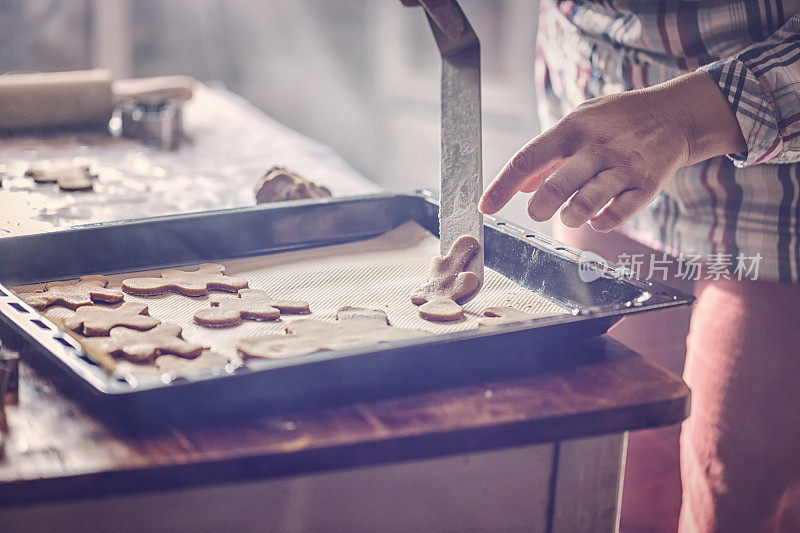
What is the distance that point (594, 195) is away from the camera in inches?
35.5

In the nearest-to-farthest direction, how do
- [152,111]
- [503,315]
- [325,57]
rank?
[503,315] < [152,111] < [325,57]

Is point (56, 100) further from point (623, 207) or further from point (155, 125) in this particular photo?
point (623, 207)

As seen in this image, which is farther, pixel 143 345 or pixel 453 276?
pixel 453 276

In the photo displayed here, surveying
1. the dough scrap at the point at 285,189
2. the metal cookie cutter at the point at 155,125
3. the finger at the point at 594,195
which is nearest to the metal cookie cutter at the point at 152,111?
the metal cookie cutter at the point at 155,125

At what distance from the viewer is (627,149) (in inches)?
35.6

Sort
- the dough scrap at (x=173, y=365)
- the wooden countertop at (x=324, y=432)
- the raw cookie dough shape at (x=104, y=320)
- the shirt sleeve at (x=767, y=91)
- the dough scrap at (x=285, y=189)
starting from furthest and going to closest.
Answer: the dough scrap at (x=285, y=189) → the shirt sleeve at (x=767, y=91) → the raw cookie dough shape at (x=104, y=320) → the dough scrap at (x=173, y=365) → the wooden countertop at (x=324, y=432)

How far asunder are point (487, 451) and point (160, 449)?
11.2 inches

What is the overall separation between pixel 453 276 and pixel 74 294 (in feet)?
1.51

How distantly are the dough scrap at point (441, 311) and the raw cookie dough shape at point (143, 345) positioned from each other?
0.88 feet

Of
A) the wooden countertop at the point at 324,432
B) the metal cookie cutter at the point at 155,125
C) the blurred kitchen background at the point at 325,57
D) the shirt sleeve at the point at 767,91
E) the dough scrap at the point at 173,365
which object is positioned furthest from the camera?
the blurred kitchen background at the point at 325,57

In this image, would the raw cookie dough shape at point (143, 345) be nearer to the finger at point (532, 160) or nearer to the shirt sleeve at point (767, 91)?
the finger at point (532, 160)

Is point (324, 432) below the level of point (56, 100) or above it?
below

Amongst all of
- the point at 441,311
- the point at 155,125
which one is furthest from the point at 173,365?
the point at 155,125

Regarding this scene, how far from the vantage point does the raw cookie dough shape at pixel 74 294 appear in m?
0.99
